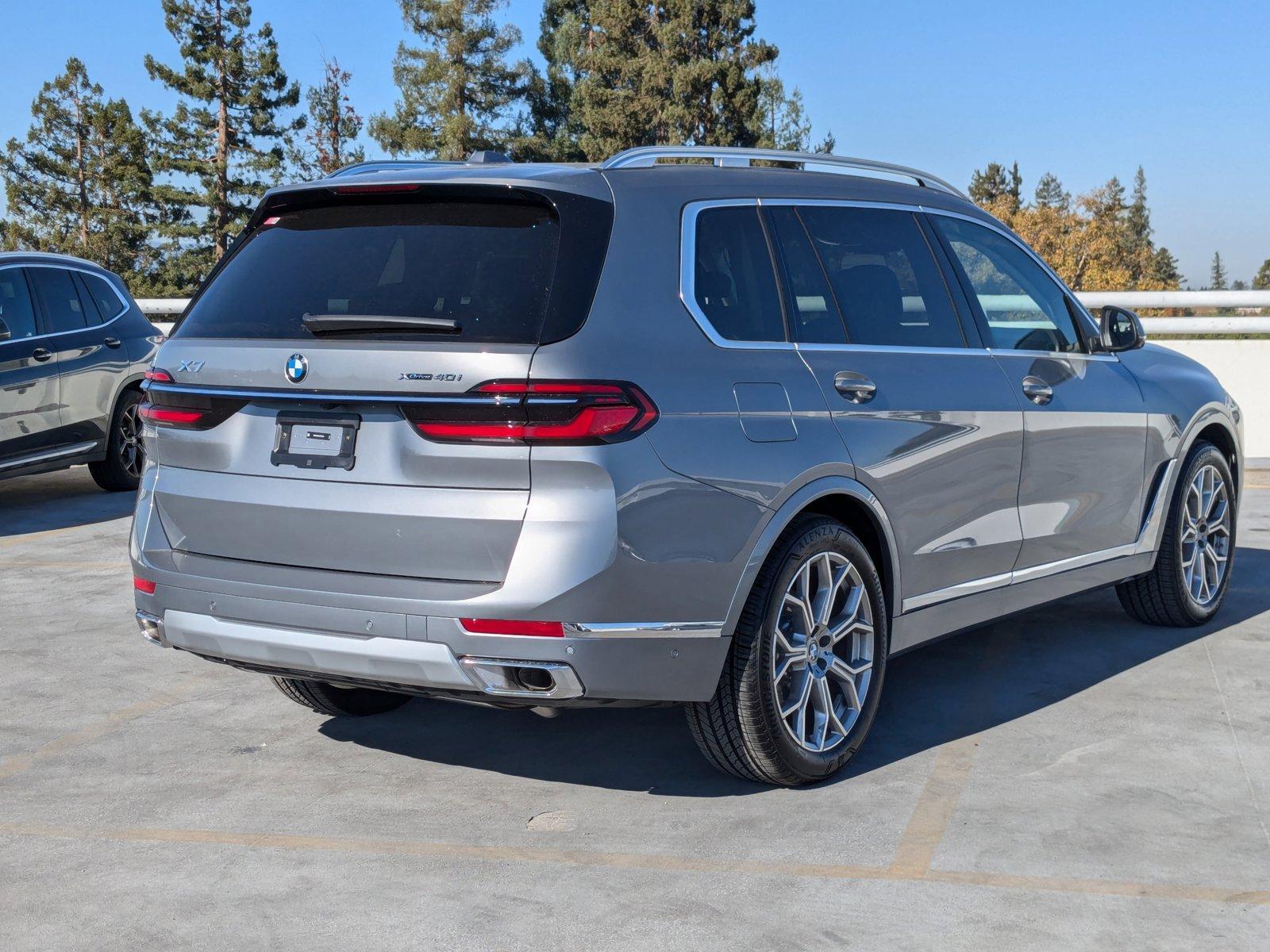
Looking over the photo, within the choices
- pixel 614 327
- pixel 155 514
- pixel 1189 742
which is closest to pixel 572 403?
pixel 614 327

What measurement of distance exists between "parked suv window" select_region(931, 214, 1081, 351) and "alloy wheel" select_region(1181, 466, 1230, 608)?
1.13 m

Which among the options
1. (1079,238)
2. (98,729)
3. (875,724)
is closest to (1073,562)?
(875,724)

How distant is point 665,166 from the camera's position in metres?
4.61

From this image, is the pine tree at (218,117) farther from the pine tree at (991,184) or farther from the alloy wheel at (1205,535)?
the pine tree at (991,184)

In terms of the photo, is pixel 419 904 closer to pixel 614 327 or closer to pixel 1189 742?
pixel 614 327

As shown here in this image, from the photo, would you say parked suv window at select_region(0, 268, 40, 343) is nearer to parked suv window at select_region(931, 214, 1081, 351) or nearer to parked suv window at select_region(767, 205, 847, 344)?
parked suv window at select_region(931, 214, 1081, 351)

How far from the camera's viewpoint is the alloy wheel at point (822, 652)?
448 cm

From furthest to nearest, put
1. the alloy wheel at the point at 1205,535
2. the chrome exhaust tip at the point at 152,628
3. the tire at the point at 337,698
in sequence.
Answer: the alloy wheel at the point at 1205,535 → the tire at the point at 337,698 → the chrome exhaust tip at the point at 152,628

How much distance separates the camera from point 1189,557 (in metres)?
6.69

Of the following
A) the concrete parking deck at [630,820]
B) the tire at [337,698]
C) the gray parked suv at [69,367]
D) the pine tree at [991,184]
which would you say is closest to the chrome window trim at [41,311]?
the gray parked suv at [69,367]

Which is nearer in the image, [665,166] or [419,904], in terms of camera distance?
[419,904]

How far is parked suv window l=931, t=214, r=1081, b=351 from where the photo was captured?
5539 millimetres

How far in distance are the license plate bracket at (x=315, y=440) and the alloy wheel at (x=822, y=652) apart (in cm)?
131

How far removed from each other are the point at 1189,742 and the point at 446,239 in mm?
2920
